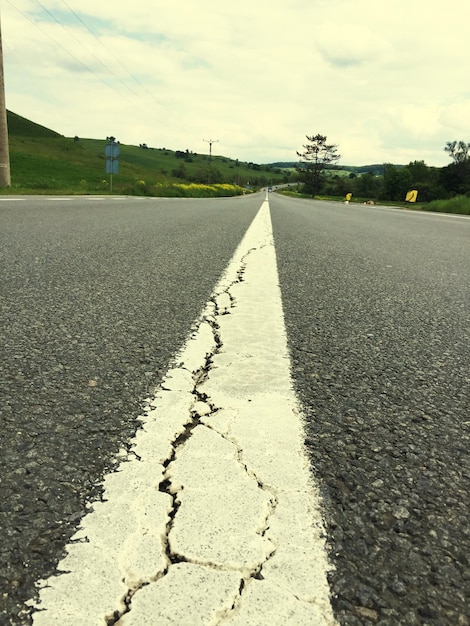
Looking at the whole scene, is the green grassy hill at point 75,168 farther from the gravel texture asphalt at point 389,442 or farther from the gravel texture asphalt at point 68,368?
the gravel texture asphalt at point 389,442

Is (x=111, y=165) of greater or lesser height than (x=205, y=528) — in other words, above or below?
above

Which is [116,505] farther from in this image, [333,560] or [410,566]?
[410,566]

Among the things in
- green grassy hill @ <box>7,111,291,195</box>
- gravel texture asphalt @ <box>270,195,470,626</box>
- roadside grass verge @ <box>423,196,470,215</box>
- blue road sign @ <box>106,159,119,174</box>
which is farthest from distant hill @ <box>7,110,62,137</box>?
gravel texture asphalt @ <box>270,195,470,626</box>

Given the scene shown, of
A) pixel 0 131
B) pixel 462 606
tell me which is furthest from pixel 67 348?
pixel 0 131

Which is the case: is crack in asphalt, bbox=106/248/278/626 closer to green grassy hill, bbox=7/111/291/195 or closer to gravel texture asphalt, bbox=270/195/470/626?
gravel texture asphalt, bbox=270/195/470/626

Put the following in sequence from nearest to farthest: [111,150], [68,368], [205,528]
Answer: [205,528] → [68,368] → [111,150]

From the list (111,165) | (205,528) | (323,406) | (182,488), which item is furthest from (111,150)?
(205,528)

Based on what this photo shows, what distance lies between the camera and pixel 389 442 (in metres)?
1.31

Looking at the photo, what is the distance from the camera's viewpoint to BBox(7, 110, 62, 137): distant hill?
7769 centimetres

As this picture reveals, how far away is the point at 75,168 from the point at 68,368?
182 ft

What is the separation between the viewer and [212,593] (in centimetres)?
77

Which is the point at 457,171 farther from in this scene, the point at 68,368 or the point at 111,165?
the point at 68,368

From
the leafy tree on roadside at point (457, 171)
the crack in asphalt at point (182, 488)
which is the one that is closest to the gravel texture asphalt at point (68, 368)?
the crack in asphalt at point (182, 488)

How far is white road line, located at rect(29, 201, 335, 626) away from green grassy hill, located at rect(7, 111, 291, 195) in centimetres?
1593
